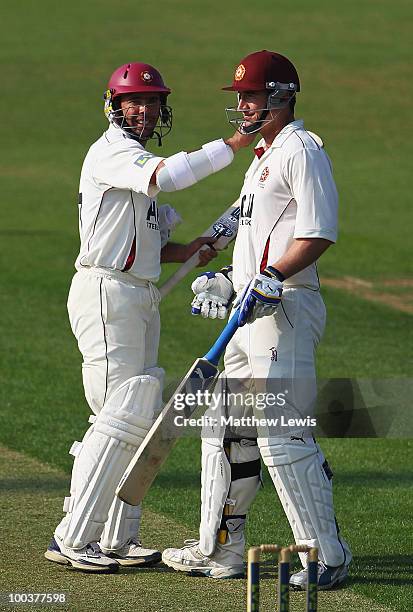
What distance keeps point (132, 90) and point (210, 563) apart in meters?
2.13

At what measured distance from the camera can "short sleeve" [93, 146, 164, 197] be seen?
20.5 ft

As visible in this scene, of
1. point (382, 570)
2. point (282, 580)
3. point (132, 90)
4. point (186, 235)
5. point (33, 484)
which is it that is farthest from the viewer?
A: point (186, 235)

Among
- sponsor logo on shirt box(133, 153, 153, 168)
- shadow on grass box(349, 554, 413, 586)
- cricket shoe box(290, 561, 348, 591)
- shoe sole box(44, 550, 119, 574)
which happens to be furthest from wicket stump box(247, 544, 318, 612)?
sponsor logo on shirt box(133, 153, 153, 168)

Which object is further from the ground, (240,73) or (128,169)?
(240,73)

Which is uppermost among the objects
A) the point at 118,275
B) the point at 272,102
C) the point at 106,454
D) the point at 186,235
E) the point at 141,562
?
the point at 272,102

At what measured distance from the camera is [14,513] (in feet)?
23.8

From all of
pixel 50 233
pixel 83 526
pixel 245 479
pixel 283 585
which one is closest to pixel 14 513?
pixel 83 526

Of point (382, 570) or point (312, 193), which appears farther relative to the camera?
point (382, 570)

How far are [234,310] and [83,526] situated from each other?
118cm

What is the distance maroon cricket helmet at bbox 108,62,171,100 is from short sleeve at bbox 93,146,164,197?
290 millimetres

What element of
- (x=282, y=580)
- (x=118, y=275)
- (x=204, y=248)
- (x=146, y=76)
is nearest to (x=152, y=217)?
(x=118, y=275)

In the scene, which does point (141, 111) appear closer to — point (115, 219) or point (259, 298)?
point (115, 219)

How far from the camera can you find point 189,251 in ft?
22.7

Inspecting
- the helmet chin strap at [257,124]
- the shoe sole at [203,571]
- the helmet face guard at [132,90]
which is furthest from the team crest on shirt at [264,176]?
the shoe sole at [203,571]
